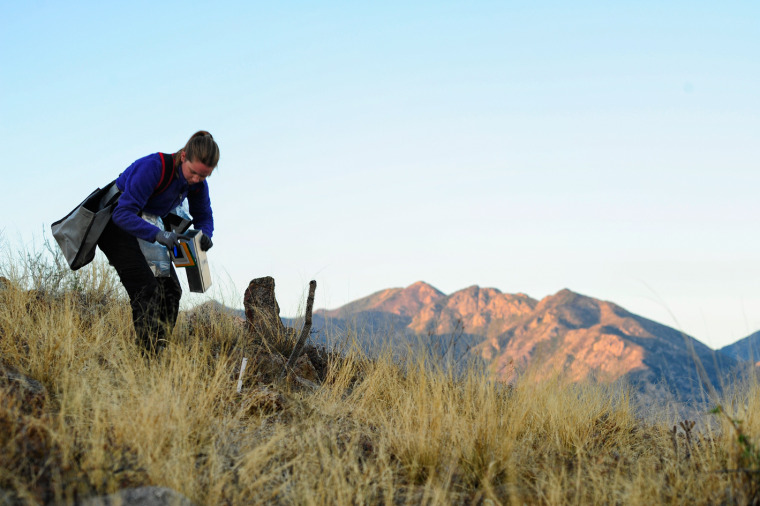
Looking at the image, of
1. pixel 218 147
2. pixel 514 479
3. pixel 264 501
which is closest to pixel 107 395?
pixel 264 501

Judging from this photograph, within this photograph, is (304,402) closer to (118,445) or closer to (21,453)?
(118,445)

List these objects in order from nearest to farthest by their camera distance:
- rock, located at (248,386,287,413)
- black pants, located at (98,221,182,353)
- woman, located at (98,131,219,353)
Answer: rock, located at (248,386,287,413) → woman, located at (98,131,219,353) → black pants, located at (98,221,182,353)

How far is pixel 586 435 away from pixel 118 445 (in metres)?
3.22

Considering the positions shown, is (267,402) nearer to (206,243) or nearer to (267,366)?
(267,366)

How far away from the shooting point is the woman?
437 cm

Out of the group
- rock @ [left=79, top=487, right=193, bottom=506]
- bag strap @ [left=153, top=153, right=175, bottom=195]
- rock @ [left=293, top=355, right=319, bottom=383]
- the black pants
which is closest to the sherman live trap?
the black pants

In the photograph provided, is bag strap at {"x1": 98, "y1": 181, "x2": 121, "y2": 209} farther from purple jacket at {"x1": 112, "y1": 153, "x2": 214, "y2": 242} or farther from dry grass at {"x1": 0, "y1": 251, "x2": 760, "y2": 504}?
dry grass at {"x1": 0, "y1": 251, "x2": 760, "y2": 504}

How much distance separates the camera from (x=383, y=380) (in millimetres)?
5207

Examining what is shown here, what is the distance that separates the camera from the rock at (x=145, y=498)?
2570 millimetres

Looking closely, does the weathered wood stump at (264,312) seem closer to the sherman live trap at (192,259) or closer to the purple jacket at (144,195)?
the sherman live trap at (192,259)

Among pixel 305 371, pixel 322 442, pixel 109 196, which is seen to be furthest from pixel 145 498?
pixel 305 371

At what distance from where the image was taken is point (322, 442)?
11.7ft

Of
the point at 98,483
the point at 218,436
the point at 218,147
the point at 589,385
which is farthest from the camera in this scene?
the point at 589,385

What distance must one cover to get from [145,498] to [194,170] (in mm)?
2492
